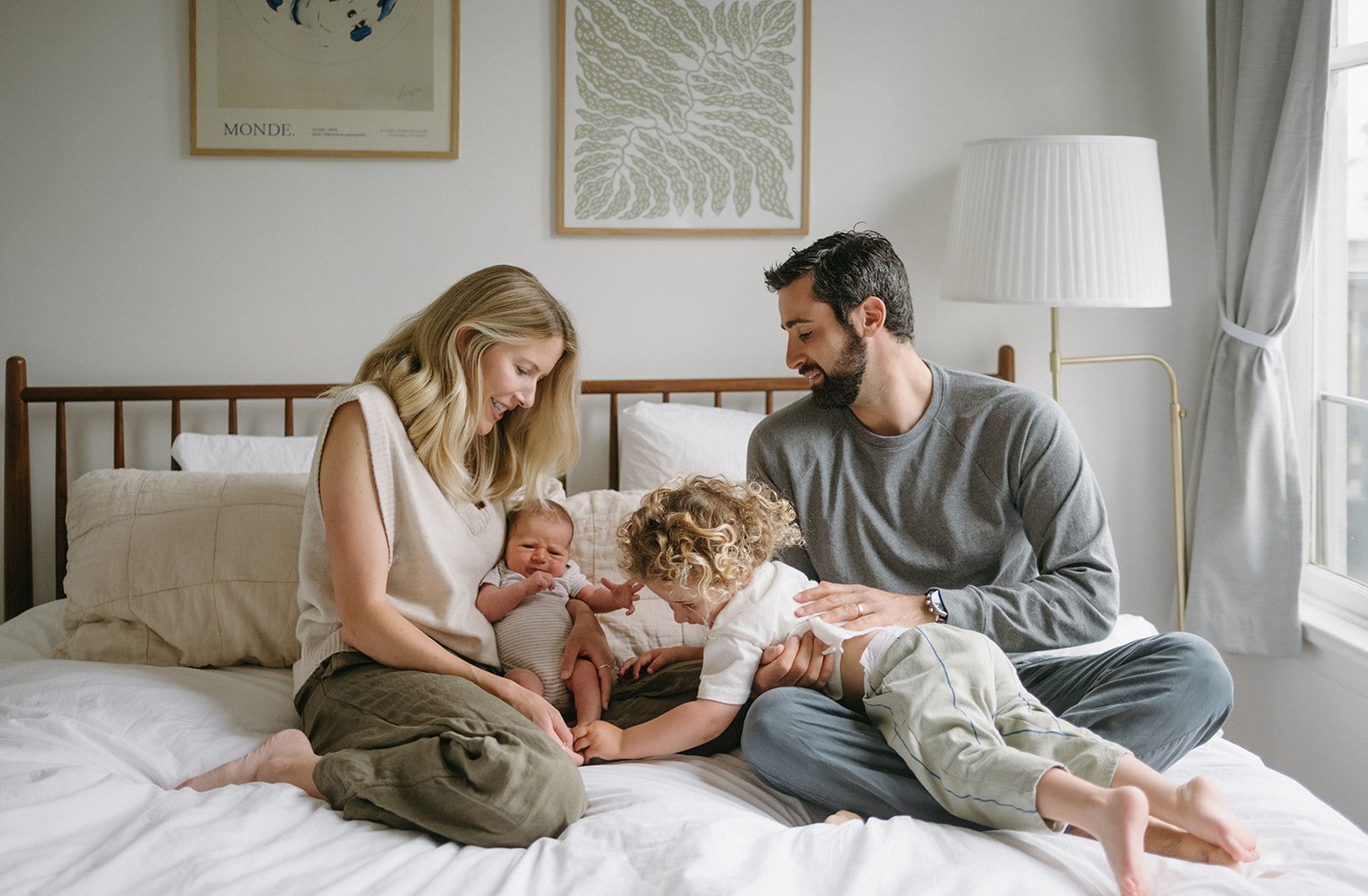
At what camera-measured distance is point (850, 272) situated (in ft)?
6.51

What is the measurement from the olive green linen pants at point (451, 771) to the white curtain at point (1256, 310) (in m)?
1.79

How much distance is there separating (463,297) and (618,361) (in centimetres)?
95

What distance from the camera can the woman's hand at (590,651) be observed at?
1.87 m

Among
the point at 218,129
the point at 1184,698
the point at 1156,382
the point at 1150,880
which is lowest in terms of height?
the point at 1150,880

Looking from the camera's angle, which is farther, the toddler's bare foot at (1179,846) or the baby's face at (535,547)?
the baby's face at (535,547)

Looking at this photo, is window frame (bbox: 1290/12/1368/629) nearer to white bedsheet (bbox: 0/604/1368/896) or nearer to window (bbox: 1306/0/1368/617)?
window (bbox: 1306/0/1368/617)

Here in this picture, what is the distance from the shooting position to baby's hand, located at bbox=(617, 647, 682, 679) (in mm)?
1917

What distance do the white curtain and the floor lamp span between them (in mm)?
226

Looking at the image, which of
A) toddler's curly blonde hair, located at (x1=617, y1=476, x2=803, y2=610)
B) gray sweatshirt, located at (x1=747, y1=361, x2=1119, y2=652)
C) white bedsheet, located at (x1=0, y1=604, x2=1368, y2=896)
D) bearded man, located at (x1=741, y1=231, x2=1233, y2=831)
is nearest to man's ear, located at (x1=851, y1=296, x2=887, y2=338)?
bearded man, located at (x1=741, y1=231, x2=1233, y2=831)

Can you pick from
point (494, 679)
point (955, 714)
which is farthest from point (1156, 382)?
point (494, 679)

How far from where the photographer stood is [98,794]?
131cm

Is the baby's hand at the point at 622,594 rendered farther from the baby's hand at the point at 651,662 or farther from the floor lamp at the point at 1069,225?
the floor lamp at the point at 1069,225

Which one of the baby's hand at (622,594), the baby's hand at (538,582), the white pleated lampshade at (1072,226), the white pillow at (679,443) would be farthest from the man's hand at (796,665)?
the white pleated lampshade at (1072,226)

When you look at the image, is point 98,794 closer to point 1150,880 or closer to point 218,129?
point 1150,880
